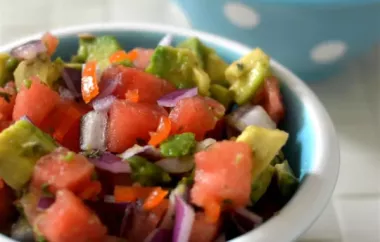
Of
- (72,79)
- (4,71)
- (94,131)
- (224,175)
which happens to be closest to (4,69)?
(4,71)

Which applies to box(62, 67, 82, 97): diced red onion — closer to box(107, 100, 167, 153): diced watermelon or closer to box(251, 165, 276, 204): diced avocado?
box(107, 100, 167, 153): diced watermelon

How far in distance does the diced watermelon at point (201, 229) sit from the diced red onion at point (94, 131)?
179mm

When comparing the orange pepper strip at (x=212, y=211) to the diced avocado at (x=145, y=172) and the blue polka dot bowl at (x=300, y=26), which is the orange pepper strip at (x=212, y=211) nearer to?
the diced avocado at (x=145, y=172)

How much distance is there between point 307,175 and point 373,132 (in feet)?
1.70

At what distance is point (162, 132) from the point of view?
752 millimetres

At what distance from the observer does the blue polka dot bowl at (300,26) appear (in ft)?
3.58

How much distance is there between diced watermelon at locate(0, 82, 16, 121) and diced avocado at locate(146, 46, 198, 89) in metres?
0.21

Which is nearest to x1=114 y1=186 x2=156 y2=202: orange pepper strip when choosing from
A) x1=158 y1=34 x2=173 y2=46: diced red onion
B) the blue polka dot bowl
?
x1=158 y1=34 x2=173 y2=46: diced red onion

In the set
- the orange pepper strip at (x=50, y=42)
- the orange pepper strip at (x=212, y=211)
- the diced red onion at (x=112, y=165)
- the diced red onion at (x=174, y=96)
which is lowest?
the orange pepper strip at (x=212, y=211)

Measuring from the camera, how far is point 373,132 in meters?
1.21

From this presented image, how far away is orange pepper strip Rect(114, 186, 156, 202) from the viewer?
70 cm

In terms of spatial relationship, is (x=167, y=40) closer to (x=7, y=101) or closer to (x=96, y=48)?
(x=96, y=48)

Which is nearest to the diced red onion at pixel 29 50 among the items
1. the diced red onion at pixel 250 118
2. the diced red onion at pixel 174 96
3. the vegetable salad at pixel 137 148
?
the vegetable salad at pixel 137 148

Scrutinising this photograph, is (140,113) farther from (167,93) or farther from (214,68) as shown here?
(214,68)
